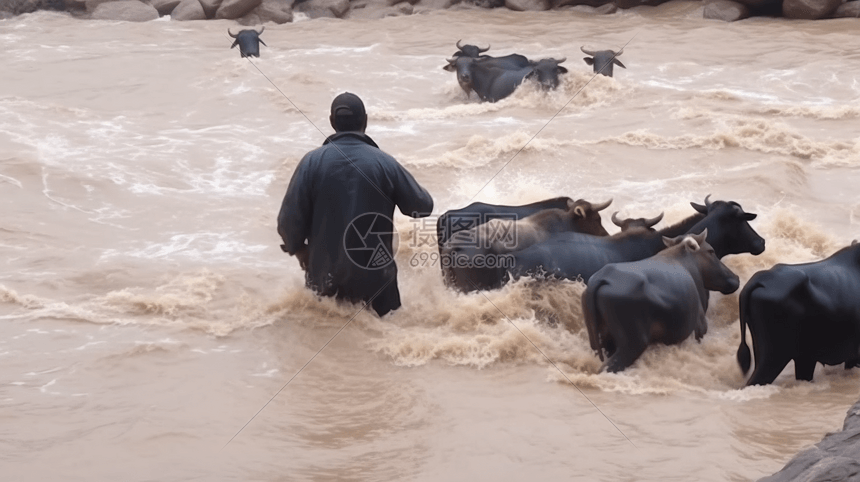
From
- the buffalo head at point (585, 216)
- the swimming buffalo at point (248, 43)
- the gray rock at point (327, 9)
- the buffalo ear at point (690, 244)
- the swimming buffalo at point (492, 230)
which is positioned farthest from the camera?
the gray rock at point (327, 9)

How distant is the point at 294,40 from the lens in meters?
18.7

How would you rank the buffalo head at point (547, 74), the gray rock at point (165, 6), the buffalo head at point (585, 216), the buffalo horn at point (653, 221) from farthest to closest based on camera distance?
the gray rock at point (165, 6), the buffalo head at point (547, 74), the buffalo head at point (585, 216), the buffalo horn at point (653, 221)

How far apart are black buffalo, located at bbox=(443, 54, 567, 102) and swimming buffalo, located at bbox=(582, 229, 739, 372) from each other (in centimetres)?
782

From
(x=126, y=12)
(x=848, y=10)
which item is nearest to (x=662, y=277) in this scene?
(x=848, y=10)

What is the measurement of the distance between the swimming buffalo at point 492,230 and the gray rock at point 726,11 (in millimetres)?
13100

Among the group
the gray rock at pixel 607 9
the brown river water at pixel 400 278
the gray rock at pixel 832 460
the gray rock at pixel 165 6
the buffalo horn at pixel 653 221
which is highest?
the gray rock at pixel 832 460

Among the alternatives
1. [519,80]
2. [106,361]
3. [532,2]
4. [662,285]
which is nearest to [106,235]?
[106,361]

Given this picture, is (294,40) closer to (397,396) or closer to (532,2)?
(532,2)

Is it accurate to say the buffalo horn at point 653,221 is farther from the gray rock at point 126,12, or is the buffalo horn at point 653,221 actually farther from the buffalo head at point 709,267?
the gray rock at point 126,12

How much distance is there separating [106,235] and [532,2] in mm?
14077

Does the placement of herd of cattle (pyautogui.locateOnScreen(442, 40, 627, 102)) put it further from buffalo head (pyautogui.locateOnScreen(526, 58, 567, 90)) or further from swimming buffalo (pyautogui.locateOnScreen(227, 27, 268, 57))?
swimming buffalo (pyautogui.locateOnScreen(227, 27, 268, 57))

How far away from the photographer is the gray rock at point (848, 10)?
18.1m

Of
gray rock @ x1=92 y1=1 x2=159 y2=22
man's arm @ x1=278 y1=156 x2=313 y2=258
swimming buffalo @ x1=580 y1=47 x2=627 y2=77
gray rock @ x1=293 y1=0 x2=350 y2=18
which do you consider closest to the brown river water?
swimming buffalo @ x1=580 y1=47 x2=627 y2=77

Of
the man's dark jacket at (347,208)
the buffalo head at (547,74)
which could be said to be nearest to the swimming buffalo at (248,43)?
the buffalo head at (547,74)
